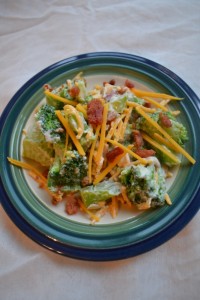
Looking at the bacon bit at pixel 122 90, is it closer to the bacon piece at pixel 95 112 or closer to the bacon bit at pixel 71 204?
the bacon piece at pixel 95 112

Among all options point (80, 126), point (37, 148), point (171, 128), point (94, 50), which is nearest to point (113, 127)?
point (80, 126)

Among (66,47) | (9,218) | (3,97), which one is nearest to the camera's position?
(9,218)

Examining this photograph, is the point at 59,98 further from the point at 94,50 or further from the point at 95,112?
the point at 94,50

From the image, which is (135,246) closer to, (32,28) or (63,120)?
(63,120)

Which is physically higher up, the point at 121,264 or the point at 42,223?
the point at 42,223

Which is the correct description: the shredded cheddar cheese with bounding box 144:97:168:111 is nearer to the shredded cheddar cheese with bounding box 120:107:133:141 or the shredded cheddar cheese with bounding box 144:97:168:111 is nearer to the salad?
the salad

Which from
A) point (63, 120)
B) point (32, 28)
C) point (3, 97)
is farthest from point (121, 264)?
point (32, 28)
